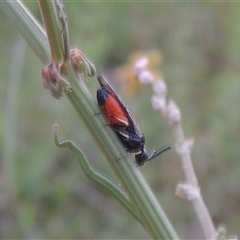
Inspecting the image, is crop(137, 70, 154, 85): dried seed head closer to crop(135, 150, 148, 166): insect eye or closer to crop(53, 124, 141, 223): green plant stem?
crop(135, 150, 148, 166): insect eye

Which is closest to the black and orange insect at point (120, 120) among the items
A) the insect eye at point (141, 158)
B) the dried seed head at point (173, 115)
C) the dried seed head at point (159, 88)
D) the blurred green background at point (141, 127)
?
the insect eye at point (141, 158)

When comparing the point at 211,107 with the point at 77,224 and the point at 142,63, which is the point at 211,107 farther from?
the point at 142,63

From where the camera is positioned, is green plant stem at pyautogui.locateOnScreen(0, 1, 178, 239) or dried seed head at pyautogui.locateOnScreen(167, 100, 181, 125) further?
dried seed head at pyautogui.locateOnScreen(167, 100, 181, 125)

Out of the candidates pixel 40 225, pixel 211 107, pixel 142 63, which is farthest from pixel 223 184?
pixel 142 63

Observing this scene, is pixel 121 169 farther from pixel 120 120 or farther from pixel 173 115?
pixel 173 115

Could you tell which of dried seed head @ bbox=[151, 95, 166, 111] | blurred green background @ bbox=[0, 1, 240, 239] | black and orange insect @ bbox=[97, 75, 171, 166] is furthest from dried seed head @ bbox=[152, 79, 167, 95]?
blurred green background @ bbox=[0, 1, 240, 239]
